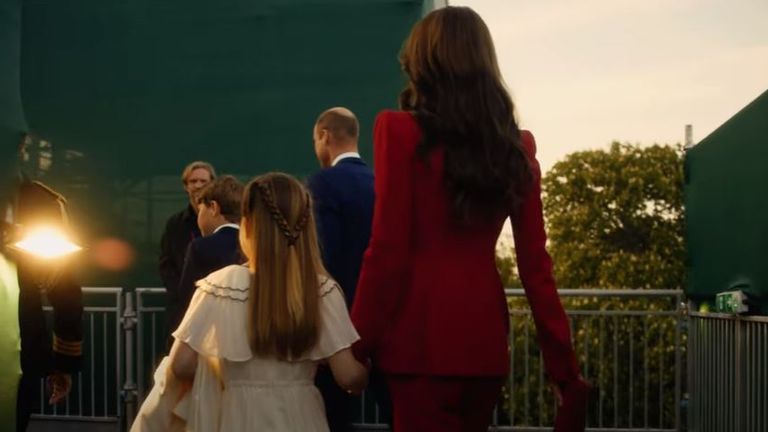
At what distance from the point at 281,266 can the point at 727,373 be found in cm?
347

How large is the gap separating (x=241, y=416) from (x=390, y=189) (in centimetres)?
102

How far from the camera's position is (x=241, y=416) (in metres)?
3.98

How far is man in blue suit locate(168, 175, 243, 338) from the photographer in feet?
19.8

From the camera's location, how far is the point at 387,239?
339cm

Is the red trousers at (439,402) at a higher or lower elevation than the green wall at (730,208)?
lower

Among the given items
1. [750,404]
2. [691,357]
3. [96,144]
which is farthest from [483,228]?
[96,144]

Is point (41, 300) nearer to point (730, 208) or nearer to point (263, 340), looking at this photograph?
point (263, 340)

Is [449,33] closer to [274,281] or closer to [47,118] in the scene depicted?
[274,281]

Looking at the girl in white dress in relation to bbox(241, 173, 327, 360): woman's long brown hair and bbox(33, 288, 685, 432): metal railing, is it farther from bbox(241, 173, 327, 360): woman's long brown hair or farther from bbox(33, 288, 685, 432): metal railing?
bbox(33, 288, 685, 432): metal railing

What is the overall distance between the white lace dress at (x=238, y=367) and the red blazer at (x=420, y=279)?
52 centimetres

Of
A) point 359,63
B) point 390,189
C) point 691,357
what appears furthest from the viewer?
point 359,63

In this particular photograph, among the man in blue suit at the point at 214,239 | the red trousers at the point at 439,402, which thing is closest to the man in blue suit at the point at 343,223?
the man in blue suit at the point at 214,239

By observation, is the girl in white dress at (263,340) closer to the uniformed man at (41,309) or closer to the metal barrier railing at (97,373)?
the uniformed man at (41,309)

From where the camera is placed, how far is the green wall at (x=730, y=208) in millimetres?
5844
